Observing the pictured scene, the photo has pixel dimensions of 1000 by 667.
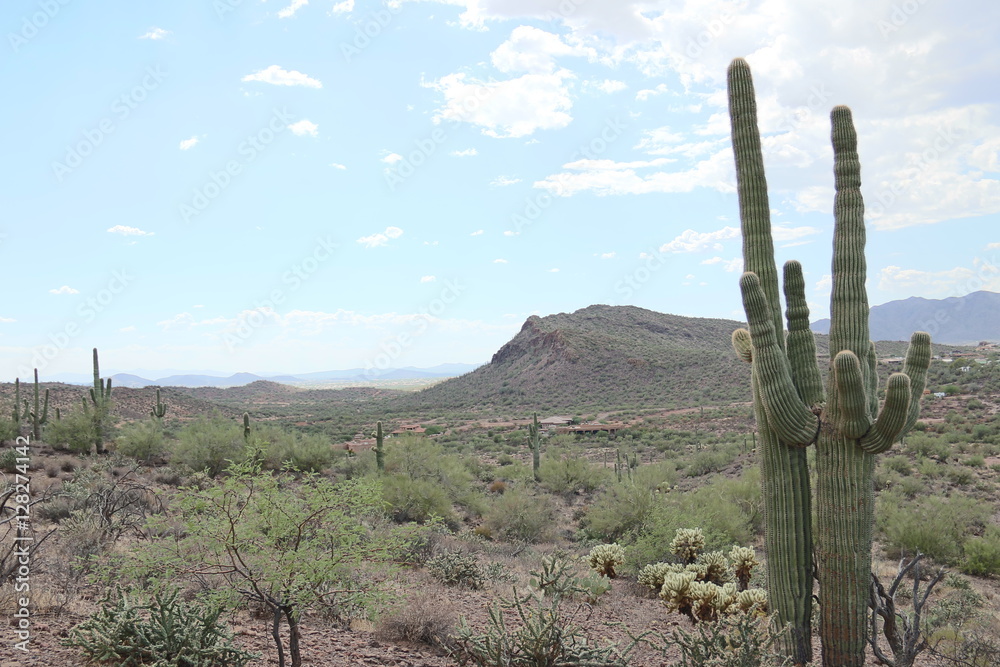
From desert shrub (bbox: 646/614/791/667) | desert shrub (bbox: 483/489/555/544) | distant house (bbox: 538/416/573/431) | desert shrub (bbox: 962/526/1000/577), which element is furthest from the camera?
distant house (bbox: 538/416/573/431)

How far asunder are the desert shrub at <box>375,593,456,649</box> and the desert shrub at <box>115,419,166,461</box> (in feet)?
61.1

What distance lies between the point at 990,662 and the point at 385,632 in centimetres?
666

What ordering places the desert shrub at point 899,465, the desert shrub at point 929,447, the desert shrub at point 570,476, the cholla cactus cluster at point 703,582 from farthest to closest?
1. the desert shrub at point 929,447
2. the desert shrub at point 570,476
3. the desert shrub at point 899,465
4. the cholla cactus cluster at point 703,582

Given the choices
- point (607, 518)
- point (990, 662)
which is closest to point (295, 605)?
point (990, 662)

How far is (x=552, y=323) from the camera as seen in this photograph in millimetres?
85750

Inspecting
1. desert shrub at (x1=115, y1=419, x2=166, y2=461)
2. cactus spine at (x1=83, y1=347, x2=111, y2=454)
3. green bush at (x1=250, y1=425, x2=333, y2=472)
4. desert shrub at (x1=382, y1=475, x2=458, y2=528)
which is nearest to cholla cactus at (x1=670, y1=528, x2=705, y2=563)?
desert shrub at (x1=382, y1=475, x2=458, y2=528)

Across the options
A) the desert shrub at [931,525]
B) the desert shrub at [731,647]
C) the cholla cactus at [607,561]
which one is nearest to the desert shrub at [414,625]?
the desert shrub at [731,647]

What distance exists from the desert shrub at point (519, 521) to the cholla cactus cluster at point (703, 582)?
4640 millimetres

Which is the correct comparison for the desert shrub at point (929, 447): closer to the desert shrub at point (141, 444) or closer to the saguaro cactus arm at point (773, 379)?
the saguaro cactus arm at point (773, 379)

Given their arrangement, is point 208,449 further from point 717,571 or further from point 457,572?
point 717,571

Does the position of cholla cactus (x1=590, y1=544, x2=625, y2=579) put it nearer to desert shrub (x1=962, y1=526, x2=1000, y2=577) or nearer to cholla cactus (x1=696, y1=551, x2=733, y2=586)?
cholla cactus (x1=696, y1=551, x2=733, y2=586)

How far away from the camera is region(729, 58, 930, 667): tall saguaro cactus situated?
605cm

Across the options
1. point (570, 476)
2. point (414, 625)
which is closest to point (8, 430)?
point (570, 476)

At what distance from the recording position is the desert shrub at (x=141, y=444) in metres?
22.7
